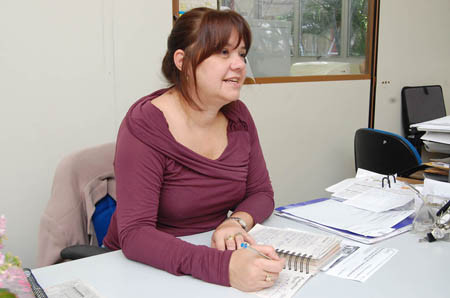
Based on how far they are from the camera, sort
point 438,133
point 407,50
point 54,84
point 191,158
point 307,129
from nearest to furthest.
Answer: point 191,158, point 438,133, point 54,84, point 307,129, point 407,50

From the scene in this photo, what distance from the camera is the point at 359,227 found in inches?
50.6

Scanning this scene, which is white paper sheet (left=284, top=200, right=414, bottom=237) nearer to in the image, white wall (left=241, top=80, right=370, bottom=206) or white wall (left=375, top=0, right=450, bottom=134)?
white wall (left=241, top=80, right=370, bottom=206)

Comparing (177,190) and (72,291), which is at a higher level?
(177,190)

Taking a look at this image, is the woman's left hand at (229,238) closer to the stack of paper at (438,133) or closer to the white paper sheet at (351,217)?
the white paper sheet at (351,217)

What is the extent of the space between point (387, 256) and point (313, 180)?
2.17 metres

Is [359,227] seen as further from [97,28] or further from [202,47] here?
[97,28]

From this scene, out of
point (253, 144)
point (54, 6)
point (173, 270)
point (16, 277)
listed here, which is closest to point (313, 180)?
point (253, 144)

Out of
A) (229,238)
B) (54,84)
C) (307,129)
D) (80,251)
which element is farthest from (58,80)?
(307,129)

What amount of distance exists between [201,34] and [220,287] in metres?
0.70

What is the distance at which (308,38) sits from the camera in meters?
3.15

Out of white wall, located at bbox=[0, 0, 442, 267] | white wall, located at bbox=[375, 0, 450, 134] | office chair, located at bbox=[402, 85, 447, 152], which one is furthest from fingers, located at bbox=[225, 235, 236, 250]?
office chair, located at bbox=[402, 85, 447, 152]

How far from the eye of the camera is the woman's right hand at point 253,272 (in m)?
0.93

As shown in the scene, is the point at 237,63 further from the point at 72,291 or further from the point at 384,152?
the point at 384,152

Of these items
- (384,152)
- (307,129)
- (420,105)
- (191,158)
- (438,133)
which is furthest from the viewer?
(420,105)
